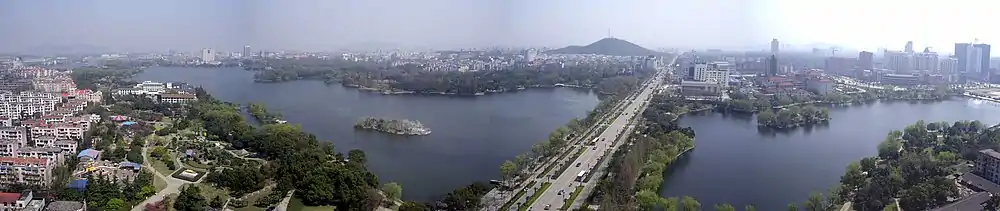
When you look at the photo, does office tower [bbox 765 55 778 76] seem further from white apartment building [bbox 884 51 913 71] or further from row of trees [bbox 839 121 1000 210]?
row of trees [bbox 839 121 1000 210]

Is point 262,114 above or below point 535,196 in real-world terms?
above

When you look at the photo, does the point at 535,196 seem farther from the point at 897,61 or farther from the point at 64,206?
the point at 897,61

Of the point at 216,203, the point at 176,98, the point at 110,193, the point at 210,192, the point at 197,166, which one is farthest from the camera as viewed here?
the point at 176,98

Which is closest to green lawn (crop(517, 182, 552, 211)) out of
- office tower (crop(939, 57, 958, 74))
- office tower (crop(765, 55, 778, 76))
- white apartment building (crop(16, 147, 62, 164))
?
white apartment building (crop(16, 147, 62, 164))

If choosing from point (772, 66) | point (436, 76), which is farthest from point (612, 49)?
point (436, 76)

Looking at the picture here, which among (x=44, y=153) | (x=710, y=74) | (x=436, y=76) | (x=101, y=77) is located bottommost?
(x=44, y=153)

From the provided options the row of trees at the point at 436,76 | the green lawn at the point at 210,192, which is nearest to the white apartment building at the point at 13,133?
the green lawn at the point at 210,192
